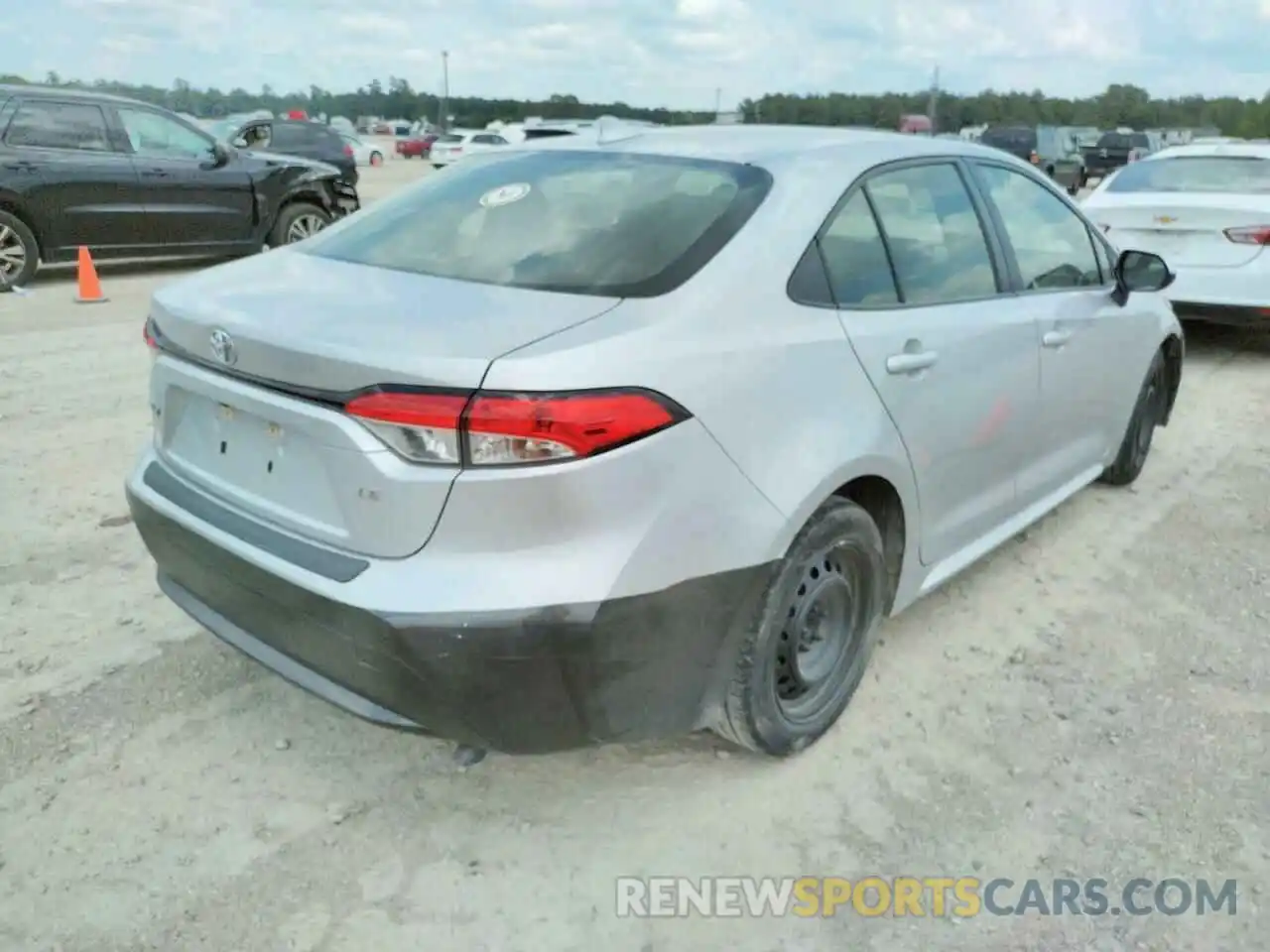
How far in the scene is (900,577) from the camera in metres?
3.16

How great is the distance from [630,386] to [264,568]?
94 cm

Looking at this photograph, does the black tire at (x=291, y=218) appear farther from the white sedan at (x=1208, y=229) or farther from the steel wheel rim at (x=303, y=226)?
the white sedan at (x=1208, y=229)

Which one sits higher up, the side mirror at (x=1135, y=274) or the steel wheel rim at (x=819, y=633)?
the side mirror at (x=1135, y=274)

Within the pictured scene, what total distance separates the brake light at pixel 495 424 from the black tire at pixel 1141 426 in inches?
139

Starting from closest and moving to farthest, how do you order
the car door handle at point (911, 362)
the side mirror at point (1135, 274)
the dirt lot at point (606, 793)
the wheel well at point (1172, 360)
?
the dirt lot at point (606, 793)
the car door handle at point (911, 362)
the side mirror at point (1135, 274)
the wheel well at point (1172, 360)

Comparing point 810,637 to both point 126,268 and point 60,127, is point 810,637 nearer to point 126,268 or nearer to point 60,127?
point 60,127

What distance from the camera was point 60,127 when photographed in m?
10.0

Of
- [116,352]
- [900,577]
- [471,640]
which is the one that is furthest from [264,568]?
[116,352]

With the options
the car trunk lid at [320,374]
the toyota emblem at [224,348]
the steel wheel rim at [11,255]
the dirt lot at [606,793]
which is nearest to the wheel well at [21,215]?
the steel wheel rim at [11,255]

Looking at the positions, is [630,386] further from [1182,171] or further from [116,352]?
[1182,171]

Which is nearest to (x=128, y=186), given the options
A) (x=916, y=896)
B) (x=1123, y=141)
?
A: (x=916, y=896)

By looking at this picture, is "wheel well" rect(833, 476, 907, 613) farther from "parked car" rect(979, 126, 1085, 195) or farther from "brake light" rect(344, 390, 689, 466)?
"parked car" rect(979, 126, 1085, 195)

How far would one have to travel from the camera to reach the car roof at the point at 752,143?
301 centimetres

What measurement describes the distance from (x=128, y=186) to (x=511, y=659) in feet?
32.6
